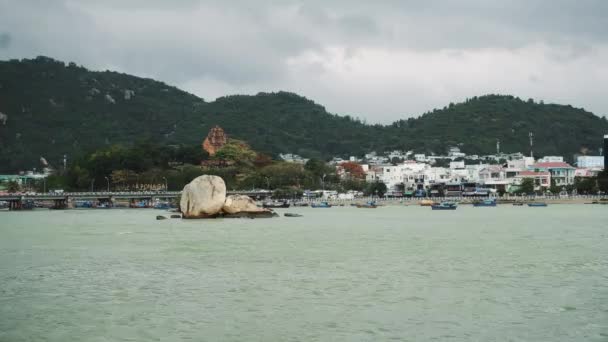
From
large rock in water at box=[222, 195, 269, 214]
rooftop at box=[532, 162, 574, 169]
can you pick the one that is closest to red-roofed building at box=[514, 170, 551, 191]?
rooftop at box=[532, 162, 574, 169]

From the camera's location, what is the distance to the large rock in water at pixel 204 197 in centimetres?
7483

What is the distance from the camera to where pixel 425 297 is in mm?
24641

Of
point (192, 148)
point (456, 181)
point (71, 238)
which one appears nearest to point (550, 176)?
point (456, 181)

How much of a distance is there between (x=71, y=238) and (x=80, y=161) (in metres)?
111

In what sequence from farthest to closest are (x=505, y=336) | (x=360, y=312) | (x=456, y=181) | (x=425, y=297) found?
(x=456, y=181) → (x=425, y=297) → (x=360, y=312) → (x=505, y=336)

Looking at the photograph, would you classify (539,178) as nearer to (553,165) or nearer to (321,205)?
(553,165)

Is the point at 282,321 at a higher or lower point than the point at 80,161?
lower

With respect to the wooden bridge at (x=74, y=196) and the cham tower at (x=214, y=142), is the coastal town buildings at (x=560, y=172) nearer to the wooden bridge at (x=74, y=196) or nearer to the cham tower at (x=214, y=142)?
the wooden bridge at (x=74, y=196)

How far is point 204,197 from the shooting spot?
7644 centimetres

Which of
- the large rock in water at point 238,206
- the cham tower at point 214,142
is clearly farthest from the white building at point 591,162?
the large rock in water at point 238,206

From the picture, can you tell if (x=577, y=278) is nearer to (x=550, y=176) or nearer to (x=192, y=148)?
(x=550, y=176)

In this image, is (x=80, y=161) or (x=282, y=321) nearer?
(x=282, y=321)

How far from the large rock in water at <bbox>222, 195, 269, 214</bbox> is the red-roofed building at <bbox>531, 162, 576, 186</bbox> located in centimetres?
7887

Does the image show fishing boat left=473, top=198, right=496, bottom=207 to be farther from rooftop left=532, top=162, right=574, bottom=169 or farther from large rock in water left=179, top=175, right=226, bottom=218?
large rock in water left=179, top=175, right=226, bottom=218
